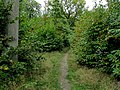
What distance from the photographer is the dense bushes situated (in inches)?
383

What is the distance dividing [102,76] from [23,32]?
13.5 ft

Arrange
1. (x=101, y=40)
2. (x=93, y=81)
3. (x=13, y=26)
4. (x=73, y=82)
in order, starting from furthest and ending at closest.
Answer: (x=101, y=40), (x=73, y=82), (x=93, y=81), (x=13, y=26)

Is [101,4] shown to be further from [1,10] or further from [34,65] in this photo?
[1,10]

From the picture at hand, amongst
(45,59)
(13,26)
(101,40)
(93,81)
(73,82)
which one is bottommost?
(73,82)

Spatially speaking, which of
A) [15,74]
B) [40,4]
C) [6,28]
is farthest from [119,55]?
[40,4]

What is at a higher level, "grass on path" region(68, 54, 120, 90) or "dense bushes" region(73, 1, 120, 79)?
"dense bushes" region(73, 1, 120, 79)

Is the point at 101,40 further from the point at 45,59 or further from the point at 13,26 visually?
the point at 13,26

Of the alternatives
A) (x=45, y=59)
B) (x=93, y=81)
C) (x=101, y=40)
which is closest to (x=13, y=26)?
(x=45, y=59)

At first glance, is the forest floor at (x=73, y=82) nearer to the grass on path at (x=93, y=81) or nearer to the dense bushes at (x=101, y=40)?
the grass on path at (x=93, y=81)

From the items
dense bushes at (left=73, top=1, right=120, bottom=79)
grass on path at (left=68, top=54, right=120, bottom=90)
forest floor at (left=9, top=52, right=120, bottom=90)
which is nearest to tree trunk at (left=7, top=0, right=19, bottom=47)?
forest floor at (left=9, top=52, right=120, bottom=90)

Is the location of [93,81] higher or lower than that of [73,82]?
higher

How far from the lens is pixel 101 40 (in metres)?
10.8

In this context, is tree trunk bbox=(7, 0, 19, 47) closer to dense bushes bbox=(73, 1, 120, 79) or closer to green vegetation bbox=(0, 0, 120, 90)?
green vegetation bbox=(0, 0, 120, 90)

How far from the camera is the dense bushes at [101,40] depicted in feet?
31.9
